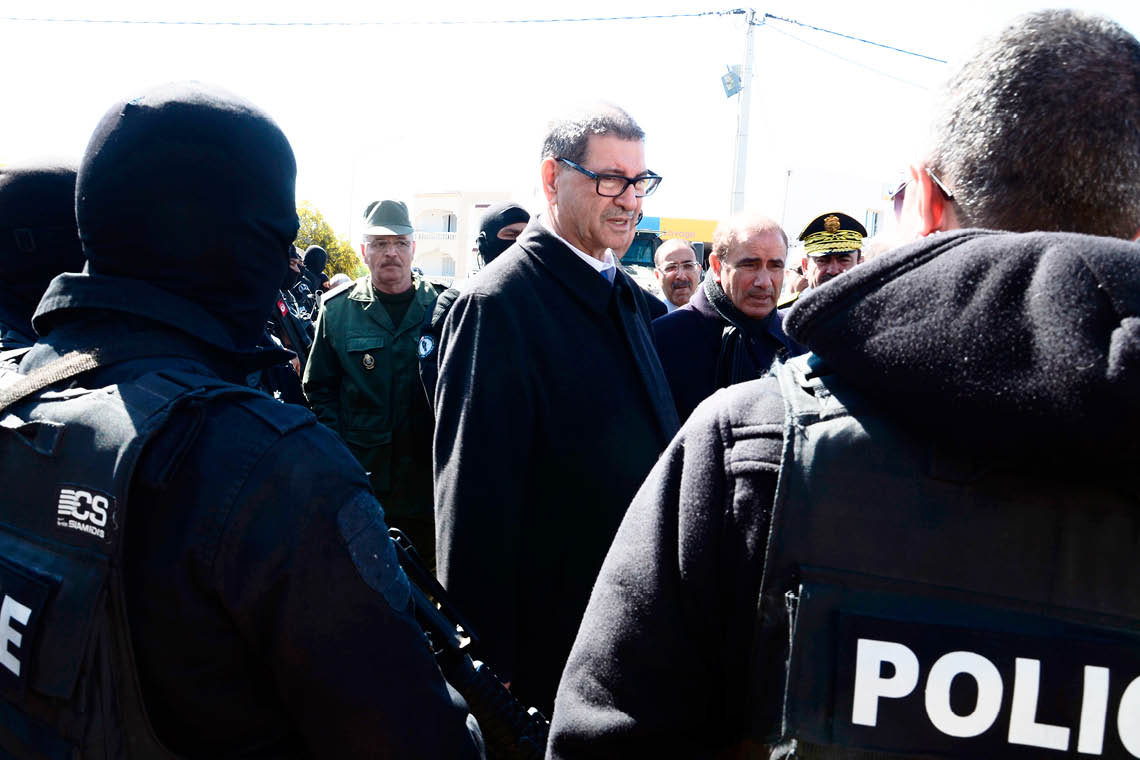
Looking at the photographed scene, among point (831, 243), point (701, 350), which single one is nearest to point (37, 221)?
point (701, 350)

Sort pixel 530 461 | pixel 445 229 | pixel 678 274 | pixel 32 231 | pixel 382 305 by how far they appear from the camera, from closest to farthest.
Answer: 1. pixel 32 231
2. pixel 530 461
3. pixel 382 305
4. pixel 678 274
5. pixel 445 229

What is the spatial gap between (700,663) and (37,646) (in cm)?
95

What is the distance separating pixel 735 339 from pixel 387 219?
2.26 metres

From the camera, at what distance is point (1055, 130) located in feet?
3.30

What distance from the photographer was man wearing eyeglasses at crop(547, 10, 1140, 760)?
0.88 m

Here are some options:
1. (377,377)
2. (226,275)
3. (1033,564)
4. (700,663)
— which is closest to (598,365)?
(226,275)

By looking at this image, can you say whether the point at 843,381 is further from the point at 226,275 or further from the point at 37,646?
the point at 37,646

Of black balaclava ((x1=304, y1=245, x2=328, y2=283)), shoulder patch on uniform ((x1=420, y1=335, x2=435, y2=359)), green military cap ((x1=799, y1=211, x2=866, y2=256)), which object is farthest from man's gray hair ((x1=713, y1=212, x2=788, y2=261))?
black balaclava ((x1=304, y1=245, x2=328, y2=283))

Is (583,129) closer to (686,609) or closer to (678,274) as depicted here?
(686,609)

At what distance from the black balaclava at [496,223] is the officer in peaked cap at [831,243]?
5.17ft

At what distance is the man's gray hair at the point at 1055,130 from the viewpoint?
1.01 m

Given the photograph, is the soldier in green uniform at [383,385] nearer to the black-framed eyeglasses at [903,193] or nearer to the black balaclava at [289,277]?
the black balaclava at [289,277]

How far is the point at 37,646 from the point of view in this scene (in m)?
1.22

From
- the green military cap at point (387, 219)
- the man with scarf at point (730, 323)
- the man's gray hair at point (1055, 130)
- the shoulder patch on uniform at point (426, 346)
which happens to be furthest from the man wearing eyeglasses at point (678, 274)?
the man's gray hair at point (1055, 130)
